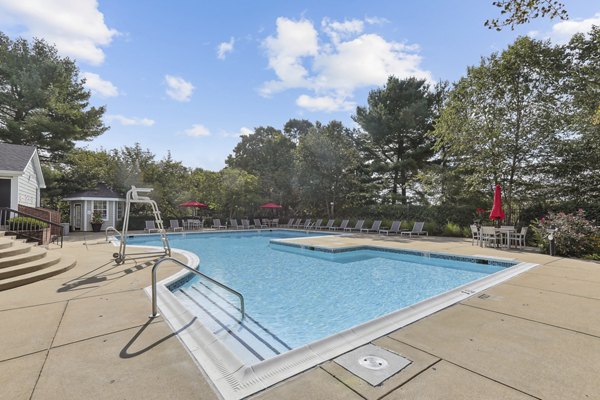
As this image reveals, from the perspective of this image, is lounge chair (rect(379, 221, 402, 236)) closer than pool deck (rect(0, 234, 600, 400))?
No

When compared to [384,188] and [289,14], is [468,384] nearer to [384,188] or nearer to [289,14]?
[289,14]

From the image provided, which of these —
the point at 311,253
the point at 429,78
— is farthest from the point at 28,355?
the point at 429,78

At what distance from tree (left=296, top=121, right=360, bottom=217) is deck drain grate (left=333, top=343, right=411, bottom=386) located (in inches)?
738

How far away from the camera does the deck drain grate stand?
2.36 meters

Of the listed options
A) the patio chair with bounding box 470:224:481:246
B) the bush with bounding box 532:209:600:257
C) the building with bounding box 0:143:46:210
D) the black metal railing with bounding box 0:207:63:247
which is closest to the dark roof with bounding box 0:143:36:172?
the building with bounding box 0:143:46:210

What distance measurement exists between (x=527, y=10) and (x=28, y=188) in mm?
18567

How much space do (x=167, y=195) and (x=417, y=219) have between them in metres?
17.2

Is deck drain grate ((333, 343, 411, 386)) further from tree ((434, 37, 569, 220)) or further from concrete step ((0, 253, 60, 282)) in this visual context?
tree ((434, 37, 569, 220))

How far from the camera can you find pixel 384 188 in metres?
22.7

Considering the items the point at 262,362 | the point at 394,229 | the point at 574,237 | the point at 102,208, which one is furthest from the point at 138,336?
the point at 102,208

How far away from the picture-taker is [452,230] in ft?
49.2

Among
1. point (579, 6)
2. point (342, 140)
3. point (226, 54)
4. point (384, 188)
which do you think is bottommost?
point (384, 188)

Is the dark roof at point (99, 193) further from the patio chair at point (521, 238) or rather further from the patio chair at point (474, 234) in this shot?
the patio chair at point (521, 238)

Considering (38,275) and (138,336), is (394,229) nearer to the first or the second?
(38,275)
